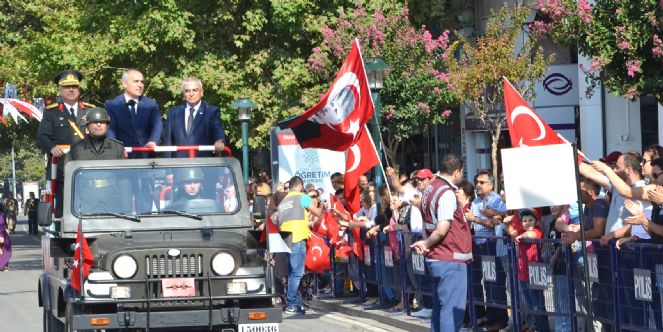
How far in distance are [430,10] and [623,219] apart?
2191 centimetres

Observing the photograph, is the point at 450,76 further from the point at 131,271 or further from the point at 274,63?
the point at 131,271

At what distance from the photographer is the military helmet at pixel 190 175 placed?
12.6 m

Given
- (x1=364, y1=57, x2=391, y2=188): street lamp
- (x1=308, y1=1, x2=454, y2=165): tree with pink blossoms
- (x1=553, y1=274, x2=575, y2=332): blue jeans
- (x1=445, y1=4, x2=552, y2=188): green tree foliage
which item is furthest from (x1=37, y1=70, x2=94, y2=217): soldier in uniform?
(x1=308, y1=1, x2=454, y2=165): tree with pink blossoms

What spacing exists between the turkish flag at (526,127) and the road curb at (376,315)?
11.0 feet

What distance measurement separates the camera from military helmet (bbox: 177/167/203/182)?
1265 cm

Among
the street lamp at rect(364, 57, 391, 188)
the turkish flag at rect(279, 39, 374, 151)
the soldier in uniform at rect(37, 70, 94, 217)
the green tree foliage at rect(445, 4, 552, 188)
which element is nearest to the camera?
the soldier in uniform at rect(37, 70, 94, 217)

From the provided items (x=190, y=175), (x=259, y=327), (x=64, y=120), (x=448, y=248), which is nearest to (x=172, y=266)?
(x=259, y=327)

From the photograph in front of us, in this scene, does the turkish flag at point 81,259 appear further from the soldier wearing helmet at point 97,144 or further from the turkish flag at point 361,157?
the turkish flag at point 361,157

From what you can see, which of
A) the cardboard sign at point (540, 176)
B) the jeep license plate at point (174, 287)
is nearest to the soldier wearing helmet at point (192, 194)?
the jeep license plate at point (174, 287)

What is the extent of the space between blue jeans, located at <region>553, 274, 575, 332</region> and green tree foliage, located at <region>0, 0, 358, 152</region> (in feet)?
59.6

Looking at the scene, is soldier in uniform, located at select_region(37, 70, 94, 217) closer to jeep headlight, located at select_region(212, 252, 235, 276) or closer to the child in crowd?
jeep headlight, located at select_region(212, 252, 235, 276)

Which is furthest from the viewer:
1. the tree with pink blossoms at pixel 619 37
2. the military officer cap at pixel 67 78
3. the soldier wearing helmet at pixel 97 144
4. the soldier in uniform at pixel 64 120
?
the tree with pink blossoms at pixel 619 37

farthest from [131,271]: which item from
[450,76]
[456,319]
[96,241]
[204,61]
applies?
[204,61]

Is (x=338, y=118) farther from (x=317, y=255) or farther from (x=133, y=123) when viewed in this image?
(x=133, y=123)
